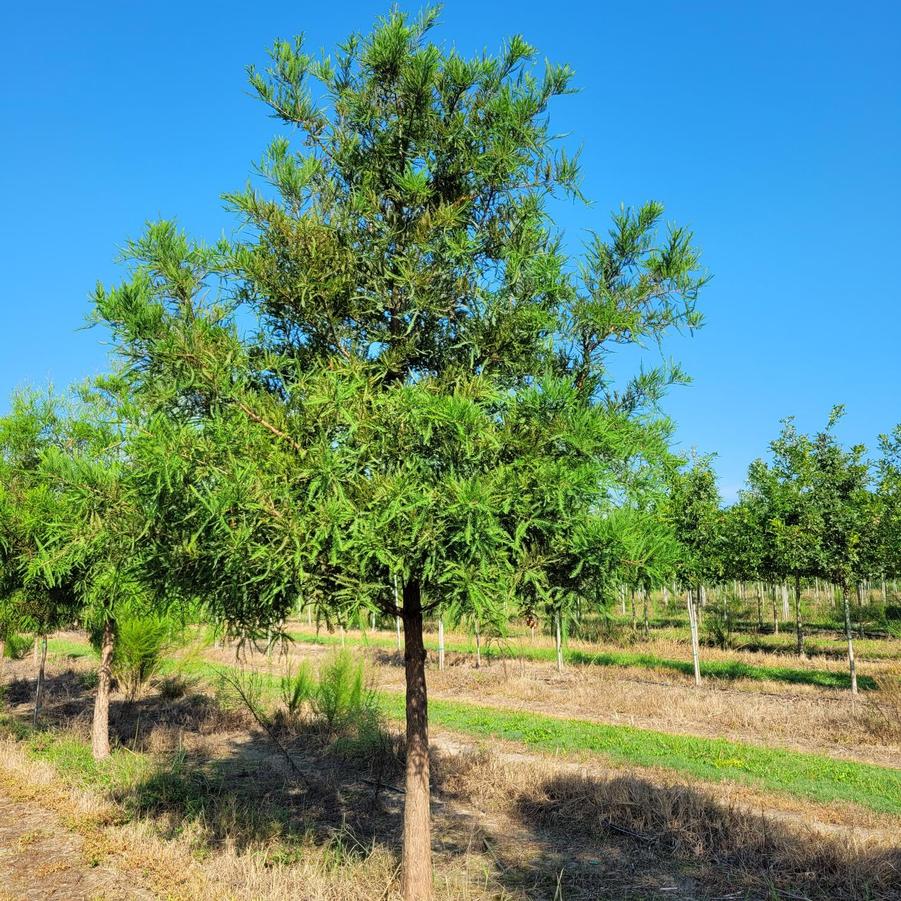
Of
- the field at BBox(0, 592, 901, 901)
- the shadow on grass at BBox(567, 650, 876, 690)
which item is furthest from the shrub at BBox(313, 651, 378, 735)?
the shadow on grass at BBox(567, 650, 876, 690)

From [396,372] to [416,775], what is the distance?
3566 millimetres

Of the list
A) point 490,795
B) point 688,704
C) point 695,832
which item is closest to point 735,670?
point 688,704

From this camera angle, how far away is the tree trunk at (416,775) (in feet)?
19.2

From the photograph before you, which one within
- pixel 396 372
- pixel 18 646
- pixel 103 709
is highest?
pixel 396 372

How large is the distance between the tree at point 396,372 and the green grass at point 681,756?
691cm

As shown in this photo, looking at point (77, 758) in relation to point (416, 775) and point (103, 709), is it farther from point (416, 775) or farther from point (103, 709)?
point (416, 775)

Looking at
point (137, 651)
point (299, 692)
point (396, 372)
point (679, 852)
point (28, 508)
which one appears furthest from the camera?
point (137, 651)

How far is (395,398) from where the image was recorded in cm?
433

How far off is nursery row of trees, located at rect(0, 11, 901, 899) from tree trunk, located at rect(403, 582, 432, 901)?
0.02 meters

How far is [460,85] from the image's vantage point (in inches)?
224

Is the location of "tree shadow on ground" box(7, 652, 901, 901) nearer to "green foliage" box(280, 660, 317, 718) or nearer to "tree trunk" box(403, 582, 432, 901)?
"tree trunk" box(403, 582, 432, 901)

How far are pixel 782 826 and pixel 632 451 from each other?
5.93 metres

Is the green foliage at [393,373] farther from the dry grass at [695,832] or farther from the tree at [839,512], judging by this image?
the tree at [839,512]

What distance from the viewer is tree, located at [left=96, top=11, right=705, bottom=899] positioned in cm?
418
